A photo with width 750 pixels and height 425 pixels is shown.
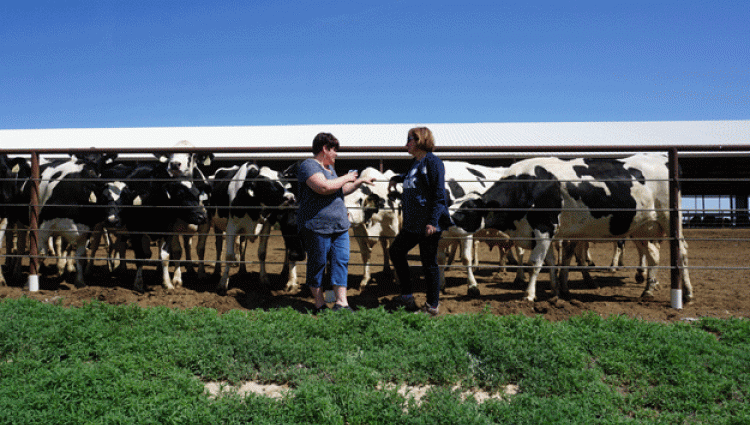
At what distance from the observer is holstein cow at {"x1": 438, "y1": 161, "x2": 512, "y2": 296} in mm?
7133

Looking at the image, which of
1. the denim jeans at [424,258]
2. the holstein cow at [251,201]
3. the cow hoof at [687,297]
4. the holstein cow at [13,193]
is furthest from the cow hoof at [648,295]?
the holstein cow at [13,193]

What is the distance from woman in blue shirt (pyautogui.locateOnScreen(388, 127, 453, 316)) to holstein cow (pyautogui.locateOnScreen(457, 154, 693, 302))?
2098 mm

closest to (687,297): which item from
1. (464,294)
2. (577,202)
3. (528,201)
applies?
(577,202)

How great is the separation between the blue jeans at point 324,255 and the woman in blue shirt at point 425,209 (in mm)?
529

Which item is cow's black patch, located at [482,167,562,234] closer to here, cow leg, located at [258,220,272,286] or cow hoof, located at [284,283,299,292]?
cow hoof, located at [284,283,299,292]

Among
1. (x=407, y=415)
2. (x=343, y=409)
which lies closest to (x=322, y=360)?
(x=343, y=409)

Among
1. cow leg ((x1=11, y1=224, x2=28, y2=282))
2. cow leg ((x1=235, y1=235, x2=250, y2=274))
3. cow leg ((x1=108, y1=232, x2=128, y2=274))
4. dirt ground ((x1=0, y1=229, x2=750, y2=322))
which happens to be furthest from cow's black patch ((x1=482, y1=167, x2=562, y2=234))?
cow leg ((x1=11, y1=224, x2=28, y2=282))

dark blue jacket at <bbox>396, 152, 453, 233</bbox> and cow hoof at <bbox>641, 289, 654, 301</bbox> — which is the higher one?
dark blue jacket at <bbox>396, 152, 453, 233</bbox>

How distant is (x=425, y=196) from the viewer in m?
4.91

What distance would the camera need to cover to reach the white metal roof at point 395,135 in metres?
25.3

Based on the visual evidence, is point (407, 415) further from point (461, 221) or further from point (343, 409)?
point (461, 221)

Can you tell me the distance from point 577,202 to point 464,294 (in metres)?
1.97

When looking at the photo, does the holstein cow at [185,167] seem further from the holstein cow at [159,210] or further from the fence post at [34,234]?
the fence post at [34,234]

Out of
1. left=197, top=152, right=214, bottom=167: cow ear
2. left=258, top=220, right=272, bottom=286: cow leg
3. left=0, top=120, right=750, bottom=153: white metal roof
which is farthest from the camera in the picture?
left=0, top=120, right=750, bottom=153: white metal roof
